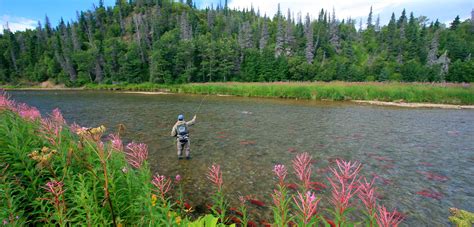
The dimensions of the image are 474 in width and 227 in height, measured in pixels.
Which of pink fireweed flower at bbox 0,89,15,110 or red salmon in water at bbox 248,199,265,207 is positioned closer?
red salmon in water at bbox 248,199,265,207

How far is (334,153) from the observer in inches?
416

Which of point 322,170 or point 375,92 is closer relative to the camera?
point 322,170

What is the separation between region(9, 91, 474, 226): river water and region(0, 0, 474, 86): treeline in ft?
177

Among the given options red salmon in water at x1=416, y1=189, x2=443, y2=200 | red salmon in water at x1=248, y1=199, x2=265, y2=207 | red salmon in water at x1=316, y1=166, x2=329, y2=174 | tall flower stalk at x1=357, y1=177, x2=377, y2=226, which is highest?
tall flower stalk at x1=357, y1=177, x2=377, y2=226

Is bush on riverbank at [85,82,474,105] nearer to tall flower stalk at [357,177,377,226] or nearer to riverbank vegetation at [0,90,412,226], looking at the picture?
riverbank vegetation at [0,90,412,226]

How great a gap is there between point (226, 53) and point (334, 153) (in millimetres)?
65637

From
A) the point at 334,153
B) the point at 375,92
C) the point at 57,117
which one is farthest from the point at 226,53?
the point at 57,117

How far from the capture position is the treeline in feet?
233

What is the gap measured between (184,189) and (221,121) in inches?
455

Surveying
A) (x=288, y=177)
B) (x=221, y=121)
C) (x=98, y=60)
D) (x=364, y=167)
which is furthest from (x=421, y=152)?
(x=98, y=60)

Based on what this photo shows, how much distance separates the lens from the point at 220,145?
11.8 m

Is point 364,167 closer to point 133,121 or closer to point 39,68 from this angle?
point 133,121

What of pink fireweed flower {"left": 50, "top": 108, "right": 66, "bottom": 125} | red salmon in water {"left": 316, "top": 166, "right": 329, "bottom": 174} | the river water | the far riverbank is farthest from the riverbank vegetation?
the far riverbank

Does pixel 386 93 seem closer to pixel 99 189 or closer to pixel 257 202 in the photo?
pixel 257 202
